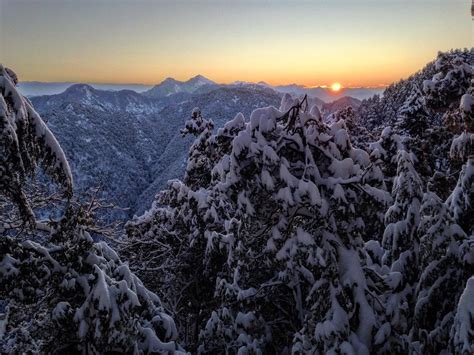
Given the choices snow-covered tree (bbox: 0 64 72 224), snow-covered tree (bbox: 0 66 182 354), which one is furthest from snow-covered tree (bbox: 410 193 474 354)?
snow-covered tree (bbox: 0 64 72 224)

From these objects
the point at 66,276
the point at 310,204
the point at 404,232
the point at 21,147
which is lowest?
the point at 404,232

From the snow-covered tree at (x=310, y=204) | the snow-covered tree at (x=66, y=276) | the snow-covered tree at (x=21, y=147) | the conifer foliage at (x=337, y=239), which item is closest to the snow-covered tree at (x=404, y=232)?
the conifer foliage at (x=337, y=239)

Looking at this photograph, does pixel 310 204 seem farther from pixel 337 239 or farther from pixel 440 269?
pixel 440 269

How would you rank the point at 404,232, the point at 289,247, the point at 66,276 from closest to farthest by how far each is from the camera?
the point at 66,276 < the point at 289,247 < the point at 404,232

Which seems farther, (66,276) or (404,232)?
(404,232)

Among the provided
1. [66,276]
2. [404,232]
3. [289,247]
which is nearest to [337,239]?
[289,247]

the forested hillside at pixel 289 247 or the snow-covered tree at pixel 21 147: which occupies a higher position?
the snow-covered tree at pixel 21 147

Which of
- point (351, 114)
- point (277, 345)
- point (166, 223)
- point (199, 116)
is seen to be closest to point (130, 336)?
point (277, 345)

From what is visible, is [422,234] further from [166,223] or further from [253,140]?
[166,223]

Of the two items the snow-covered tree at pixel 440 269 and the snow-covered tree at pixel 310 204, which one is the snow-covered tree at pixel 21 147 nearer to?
the snow-covered tree at pixel 310 204

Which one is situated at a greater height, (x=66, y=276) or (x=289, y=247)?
(x=289, y=247)

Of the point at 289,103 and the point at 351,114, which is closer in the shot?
the point at 289,103
